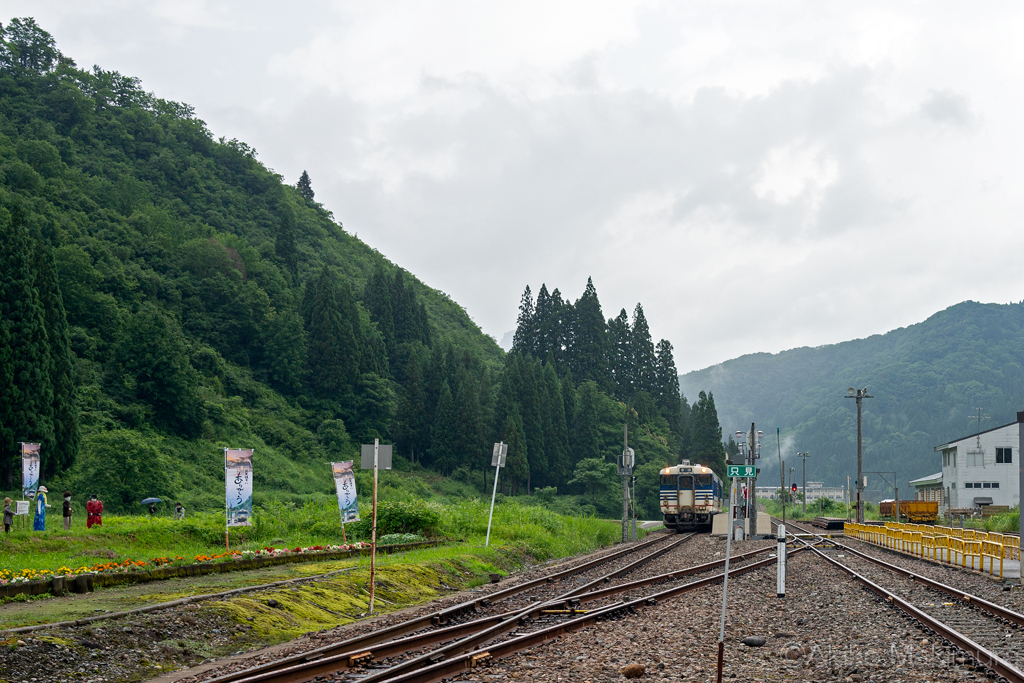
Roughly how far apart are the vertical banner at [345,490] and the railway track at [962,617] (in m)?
12.5

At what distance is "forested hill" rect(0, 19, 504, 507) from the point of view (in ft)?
142

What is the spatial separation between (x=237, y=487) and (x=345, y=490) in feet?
12.7

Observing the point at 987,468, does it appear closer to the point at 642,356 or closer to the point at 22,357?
the point at 642,356

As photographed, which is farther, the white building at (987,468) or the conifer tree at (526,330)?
the conifer tree at (526,330)

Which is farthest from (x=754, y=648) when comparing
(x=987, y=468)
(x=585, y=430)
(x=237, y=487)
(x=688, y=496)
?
(x=585, y=430)

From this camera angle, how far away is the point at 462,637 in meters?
10.6

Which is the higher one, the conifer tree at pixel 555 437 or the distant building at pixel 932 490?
the conifer tree at pixel 555 437

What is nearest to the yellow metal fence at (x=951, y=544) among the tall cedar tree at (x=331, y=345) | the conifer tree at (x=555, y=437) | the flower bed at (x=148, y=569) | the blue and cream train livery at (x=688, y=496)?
the blue and cream train livery at (x=688, y=496)

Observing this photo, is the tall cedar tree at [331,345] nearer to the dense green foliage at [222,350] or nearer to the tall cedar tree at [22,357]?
the dense green foliage at [222,350]

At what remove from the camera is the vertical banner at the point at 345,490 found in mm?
22812

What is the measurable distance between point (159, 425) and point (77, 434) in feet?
52.4

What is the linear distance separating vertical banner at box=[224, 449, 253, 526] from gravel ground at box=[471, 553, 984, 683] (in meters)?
10.1

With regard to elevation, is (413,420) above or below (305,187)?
below

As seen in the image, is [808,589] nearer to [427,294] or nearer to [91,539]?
[91,539]
